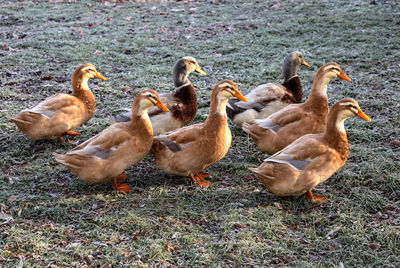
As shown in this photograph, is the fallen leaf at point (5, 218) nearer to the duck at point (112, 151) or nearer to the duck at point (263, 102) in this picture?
the duck at point (112, 151)

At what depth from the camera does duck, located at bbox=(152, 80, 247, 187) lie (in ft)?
14.7

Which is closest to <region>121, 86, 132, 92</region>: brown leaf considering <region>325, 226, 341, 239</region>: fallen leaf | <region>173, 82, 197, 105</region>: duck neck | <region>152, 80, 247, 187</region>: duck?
<region>173, 82, 197, 105</region>: duck neck

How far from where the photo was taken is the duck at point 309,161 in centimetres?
410

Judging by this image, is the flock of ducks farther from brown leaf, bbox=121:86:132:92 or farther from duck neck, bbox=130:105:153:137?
brown leaf, bbox=121:86:132:92

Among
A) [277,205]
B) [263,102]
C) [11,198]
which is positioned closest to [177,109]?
[263,102]

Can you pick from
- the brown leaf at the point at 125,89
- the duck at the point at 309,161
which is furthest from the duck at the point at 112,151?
the brown leaf at the point at 125,89

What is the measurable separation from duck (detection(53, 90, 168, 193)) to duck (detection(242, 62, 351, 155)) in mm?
1278

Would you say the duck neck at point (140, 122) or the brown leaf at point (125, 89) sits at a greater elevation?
the duck neck at point (140, 122)

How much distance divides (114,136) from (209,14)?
782 centimetres

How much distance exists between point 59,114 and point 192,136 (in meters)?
1.74

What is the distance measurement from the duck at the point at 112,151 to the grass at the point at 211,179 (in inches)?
11.4

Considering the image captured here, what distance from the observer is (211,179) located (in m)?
4.84

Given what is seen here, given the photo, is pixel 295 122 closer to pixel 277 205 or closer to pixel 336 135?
pixel 336 135

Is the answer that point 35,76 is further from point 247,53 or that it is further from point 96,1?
point 96,1
